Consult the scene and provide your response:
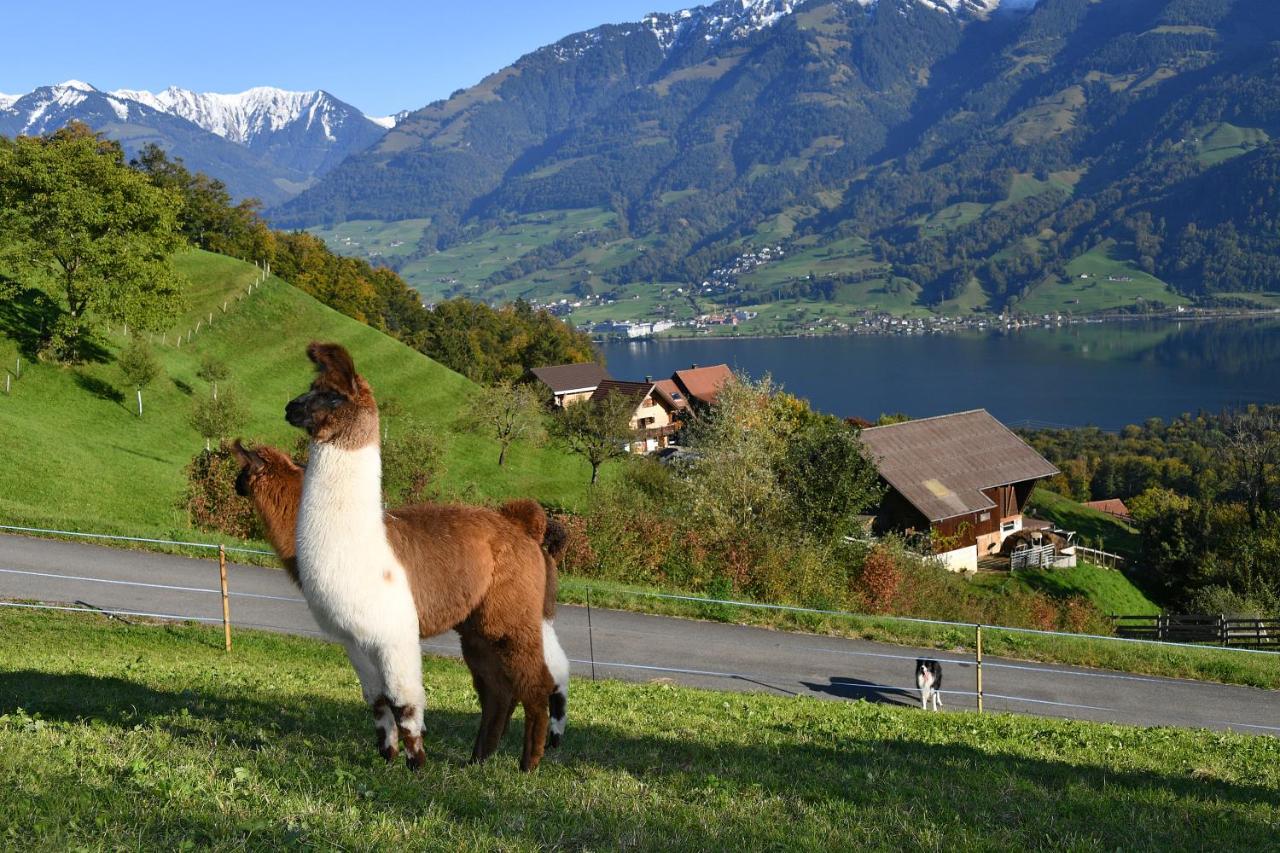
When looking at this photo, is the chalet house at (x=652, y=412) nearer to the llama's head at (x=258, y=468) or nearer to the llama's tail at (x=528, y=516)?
the llama's tail at (x=528, y=516)

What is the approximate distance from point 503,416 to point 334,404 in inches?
2227

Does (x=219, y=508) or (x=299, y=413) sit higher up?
(x=299, y=413)

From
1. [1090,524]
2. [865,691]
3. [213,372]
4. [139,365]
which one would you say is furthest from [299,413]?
[1090,524]

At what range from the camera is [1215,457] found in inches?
4134

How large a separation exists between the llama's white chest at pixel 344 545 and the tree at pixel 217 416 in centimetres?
3845

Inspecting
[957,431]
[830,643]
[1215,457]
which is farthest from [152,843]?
[1215,457]

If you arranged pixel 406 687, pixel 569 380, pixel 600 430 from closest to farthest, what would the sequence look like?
pixel 406 687 < pixel 600 430 < pixel 569 380

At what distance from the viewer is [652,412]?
105625 millimetres

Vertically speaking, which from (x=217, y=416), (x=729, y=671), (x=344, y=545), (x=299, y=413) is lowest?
(x=729, y=671)

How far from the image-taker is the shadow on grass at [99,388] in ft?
152

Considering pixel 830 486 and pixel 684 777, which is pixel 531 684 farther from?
pixel 830 486

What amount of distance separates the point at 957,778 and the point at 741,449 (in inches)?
1320

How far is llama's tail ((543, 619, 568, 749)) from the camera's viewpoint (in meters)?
6.79

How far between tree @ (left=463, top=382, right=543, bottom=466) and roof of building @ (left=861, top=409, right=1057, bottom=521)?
21618 mm
